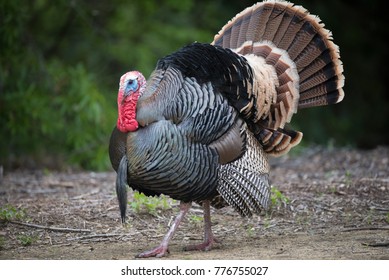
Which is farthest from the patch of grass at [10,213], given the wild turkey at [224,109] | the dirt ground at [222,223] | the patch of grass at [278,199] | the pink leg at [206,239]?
the patch of grass at [278,199]

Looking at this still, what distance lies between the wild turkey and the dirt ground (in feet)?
1.23

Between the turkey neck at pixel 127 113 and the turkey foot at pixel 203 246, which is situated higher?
the turkey neck at pixel 127 113

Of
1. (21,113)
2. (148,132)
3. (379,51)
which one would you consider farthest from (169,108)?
(379,51)

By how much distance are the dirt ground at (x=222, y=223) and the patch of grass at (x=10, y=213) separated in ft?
0.05

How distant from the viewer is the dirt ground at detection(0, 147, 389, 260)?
4930 millimetres

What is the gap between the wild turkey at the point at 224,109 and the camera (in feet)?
15.2

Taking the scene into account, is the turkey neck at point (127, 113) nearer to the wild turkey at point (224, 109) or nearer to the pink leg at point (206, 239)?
the wild turkey at point (224, 109)

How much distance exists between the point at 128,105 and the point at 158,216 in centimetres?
148

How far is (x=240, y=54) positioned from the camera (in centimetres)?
570

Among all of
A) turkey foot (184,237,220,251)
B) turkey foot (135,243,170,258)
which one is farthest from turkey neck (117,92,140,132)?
turkey foot (184,237,220,251)

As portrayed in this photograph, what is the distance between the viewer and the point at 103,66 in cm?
1159

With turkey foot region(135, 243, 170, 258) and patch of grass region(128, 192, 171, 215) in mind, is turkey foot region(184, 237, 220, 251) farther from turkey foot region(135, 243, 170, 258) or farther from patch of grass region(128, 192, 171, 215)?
patch of grass region(128, 192, 171, 215)

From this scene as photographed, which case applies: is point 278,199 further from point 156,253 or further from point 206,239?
point 156,253

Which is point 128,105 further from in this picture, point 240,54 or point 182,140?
point 240,54
